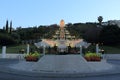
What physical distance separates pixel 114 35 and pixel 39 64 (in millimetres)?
43927

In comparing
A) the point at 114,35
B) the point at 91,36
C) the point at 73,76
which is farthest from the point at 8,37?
the point at 73,76

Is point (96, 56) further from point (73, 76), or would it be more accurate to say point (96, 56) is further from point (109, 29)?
point (109, 29)

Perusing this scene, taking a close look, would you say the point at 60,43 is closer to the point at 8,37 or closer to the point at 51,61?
the point at 51,61

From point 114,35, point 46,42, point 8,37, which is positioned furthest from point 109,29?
point 46,42

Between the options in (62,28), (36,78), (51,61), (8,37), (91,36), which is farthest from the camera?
(91,36)

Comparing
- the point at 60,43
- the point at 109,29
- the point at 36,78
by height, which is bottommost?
the point at 36,78

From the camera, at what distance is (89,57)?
2197 cm

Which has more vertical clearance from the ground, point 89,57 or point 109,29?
point 109,29

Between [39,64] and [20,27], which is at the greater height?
[20,27]

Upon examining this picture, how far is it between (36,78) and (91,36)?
166ft

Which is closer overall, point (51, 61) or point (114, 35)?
point (51, 61)

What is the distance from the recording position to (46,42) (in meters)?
40.9

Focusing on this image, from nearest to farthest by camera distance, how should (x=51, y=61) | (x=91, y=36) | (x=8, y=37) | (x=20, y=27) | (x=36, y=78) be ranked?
(x=36, y=78), (x=51, y=61), (x=8, y=37), (x=91, y=36), (x=20, y=27)

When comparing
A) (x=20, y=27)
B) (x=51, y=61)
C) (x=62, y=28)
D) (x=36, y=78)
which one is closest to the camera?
(x=36, y=78)
